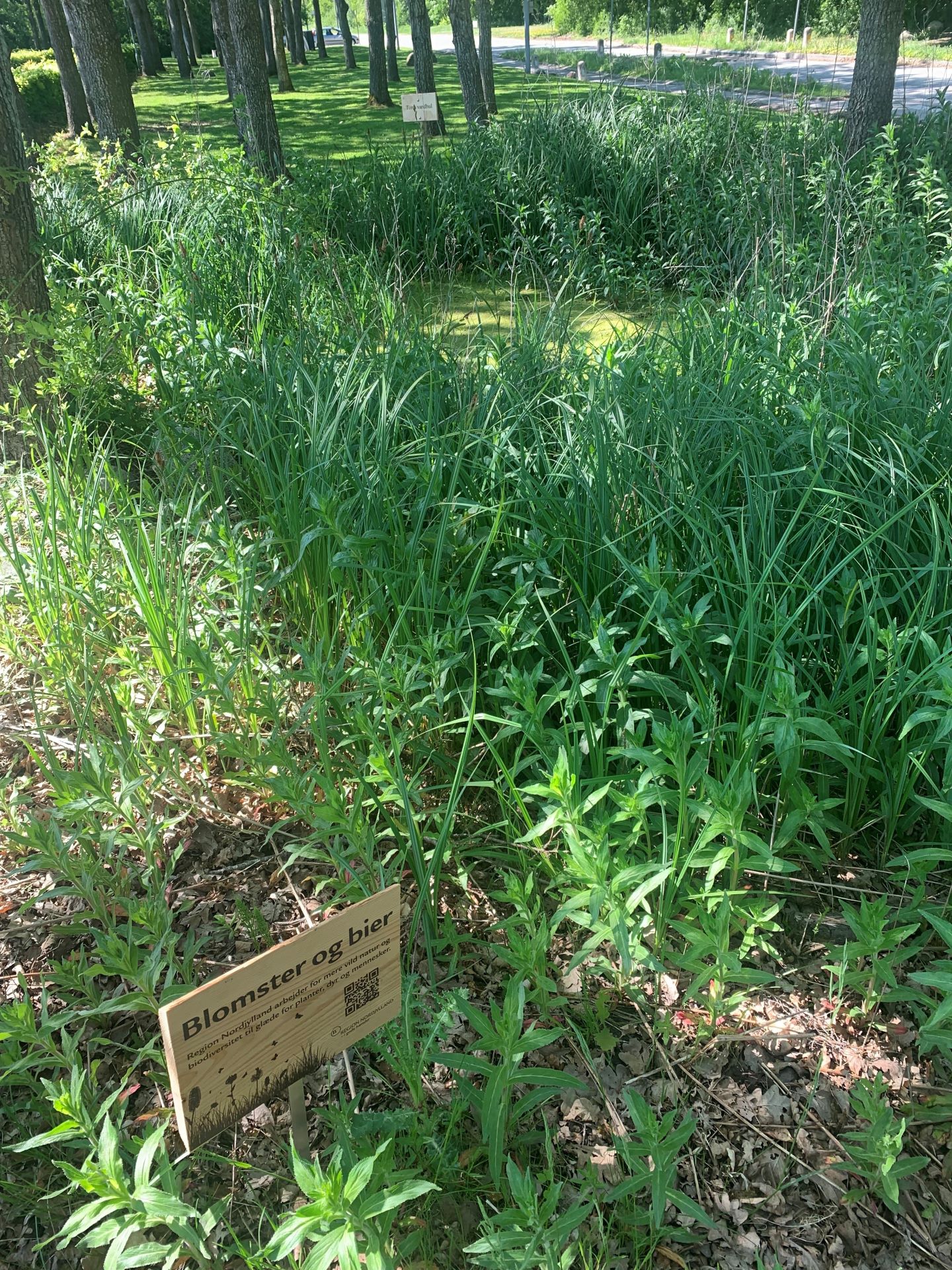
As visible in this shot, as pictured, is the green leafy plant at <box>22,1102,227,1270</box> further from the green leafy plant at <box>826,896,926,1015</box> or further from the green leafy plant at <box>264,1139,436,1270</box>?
the green leafy plant at <box>826,896,926,1015</box>

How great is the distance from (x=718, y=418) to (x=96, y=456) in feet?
7.60

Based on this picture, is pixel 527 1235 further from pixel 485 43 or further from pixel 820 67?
pixel 820 67

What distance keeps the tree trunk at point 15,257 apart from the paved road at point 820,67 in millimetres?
4568

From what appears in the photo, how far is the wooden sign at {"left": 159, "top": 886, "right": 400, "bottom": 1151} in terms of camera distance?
1.27 metres

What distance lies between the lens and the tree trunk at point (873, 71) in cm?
766

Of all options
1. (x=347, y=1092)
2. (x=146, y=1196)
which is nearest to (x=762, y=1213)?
(x=347, y=1092)

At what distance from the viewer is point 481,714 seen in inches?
80.7

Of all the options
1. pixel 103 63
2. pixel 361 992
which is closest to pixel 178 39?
pixel 103 63

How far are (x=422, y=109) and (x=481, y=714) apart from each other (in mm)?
7126

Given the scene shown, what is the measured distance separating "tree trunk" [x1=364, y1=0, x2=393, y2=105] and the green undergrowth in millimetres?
17055

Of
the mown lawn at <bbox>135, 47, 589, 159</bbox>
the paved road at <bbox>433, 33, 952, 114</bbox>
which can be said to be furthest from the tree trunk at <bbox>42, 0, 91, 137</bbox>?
the paved road at <bbox>433, 33, 952, 114</bbox>

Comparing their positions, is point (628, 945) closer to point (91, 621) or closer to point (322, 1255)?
point (322, 1255)

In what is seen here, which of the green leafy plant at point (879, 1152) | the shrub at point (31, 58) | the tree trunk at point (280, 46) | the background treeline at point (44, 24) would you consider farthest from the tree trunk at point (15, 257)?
the background treeline at point (44, 24)

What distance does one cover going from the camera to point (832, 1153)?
1.67 metres
